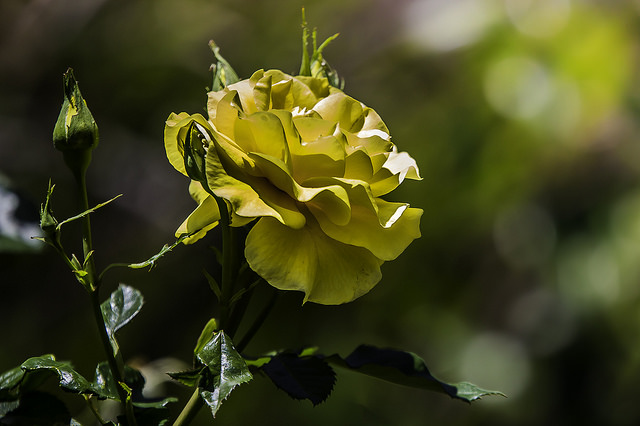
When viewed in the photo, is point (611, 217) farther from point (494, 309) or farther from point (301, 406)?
point (301, 406)

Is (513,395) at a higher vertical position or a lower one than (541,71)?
lower

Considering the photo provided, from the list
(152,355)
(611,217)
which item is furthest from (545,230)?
(152,355)

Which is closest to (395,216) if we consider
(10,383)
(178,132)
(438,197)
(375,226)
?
(375,226)

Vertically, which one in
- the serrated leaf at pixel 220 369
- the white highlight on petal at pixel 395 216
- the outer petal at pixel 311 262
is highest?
the white highlight on petal at pixel 395 216

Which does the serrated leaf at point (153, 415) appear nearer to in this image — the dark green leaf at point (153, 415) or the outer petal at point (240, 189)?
the dark green leaf at point (153, 415)

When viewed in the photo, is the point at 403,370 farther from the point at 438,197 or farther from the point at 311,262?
the point at 438,197

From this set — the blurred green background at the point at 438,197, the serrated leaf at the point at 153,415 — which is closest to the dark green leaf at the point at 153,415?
the serrated leaf at the point at 153,415
